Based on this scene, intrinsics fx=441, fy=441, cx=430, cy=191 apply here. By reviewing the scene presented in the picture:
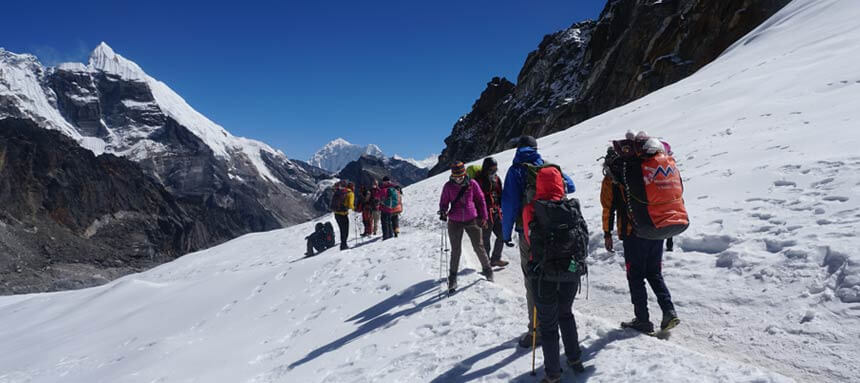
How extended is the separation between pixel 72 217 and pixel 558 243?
21167 cm

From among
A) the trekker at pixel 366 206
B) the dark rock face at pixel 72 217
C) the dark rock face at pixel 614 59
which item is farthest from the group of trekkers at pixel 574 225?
the dark rock face at pixel 72 217

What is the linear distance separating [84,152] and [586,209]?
232 m

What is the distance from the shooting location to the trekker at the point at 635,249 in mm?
5113

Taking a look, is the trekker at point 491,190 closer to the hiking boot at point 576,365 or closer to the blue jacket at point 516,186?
the blue jacket at point 516,186

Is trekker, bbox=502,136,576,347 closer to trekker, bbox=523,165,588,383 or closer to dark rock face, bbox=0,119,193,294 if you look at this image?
trekker, bbox=523,165,588,383

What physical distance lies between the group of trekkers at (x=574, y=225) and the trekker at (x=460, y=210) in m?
2.17

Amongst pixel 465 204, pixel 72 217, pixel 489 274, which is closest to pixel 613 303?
pixel 489 274

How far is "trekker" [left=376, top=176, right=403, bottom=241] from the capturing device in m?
15.1

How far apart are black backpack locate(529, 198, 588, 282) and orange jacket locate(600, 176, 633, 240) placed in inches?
36.1

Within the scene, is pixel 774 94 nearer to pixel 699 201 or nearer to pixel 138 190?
pixel 699 201

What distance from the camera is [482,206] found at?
26.4ft

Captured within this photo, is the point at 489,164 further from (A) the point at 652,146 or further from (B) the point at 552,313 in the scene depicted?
(B) the point at 552,313

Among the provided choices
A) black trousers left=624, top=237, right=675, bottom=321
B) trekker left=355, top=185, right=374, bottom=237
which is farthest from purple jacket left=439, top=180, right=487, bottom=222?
trekker left=355, top=185, right=374, bottom=237

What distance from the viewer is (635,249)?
515cm
